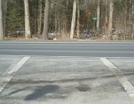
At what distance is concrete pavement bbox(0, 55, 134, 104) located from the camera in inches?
193

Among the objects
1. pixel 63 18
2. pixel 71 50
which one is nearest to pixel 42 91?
pixel 71 50

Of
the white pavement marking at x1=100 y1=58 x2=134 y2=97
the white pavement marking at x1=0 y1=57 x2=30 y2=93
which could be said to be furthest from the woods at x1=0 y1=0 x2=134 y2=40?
the white pavement marking at x1=0 y1=57 x2=30 y2=93

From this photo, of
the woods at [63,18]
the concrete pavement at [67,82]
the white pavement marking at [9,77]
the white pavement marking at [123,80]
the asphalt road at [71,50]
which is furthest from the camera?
the woods at [63,18]

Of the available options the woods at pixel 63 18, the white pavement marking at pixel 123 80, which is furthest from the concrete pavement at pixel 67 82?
the woods at pixel 63 18

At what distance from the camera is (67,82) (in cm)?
592

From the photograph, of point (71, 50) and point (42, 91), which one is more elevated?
point (71, 50)

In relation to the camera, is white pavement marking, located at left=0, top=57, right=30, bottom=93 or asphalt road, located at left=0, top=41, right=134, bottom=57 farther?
asphalt road, located at left=0, top=41, right=134, bottom=57

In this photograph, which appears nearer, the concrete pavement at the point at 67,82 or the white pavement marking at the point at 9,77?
the concrete pavement at the point at 67,82

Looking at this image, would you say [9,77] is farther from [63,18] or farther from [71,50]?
[63,18]

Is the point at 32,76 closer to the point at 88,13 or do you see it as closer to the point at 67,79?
the point at 67,79

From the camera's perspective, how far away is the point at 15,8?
107 ft

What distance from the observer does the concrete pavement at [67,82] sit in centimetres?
489

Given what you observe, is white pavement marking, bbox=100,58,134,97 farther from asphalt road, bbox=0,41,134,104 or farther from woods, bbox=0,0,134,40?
woods, bbox=0,0,134,40

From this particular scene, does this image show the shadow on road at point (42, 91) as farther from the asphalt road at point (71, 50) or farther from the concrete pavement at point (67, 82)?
the asphalt road at point (71, 50)
